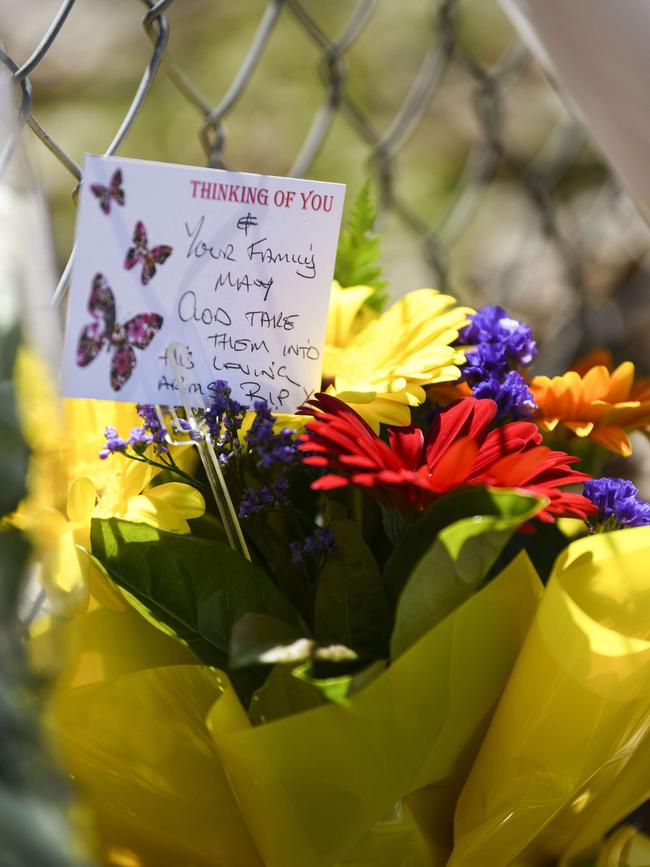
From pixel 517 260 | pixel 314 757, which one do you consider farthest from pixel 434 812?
pixel 517 260

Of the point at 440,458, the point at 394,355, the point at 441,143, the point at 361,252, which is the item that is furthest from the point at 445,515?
the point at 441,143

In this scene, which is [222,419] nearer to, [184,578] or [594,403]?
[184,578]

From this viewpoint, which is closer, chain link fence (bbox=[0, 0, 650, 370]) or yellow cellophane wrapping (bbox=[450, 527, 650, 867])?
yellow cellophane wrapping (bbox=[450, 527, 650, 867])

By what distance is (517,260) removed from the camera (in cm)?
133

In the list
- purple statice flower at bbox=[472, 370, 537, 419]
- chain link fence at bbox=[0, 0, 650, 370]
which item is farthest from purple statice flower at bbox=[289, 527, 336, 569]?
chain link fence at bbox=[0, 0, 650, 370]

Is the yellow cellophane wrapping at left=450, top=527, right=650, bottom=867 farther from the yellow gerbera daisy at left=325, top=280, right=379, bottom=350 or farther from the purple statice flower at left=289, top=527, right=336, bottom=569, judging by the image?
the yellow gerbera daisy at left=325, top=280, right=379, bottom=350

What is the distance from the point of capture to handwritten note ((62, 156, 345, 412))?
423 millimetres

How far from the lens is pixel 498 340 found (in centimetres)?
48

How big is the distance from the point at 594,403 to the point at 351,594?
0.55ft

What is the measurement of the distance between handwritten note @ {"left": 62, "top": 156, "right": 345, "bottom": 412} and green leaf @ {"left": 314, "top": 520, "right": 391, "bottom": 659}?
85 millimetres

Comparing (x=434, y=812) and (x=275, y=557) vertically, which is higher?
(x=275, y=557)

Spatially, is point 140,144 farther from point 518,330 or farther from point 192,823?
point 192,823

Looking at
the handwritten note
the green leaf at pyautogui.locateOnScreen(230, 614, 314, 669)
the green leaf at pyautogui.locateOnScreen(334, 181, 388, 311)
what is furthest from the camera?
the green leaf at pyautogui.locateOnScreen(334, 181, 388, 311)

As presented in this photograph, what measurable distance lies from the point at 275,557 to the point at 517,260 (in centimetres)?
99
